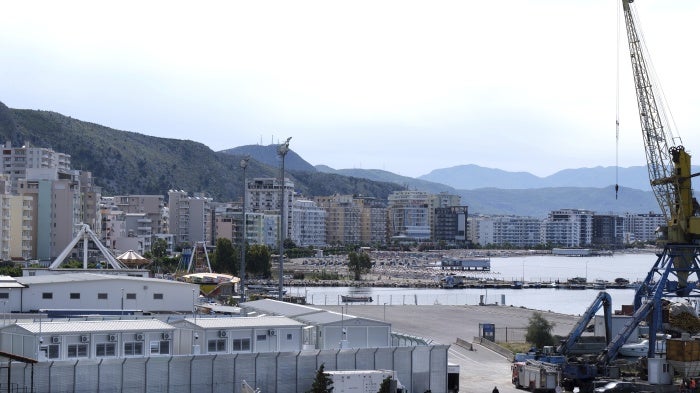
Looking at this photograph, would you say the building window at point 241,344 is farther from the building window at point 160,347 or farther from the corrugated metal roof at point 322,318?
the corrugated metal roof at point 322,318

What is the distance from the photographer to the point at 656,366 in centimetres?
2372

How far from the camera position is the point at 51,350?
1756 cm

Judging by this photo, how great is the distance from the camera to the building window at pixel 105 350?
18000 mm

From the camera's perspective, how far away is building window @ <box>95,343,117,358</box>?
18000 mm

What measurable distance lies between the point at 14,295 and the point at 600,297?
1596 centimetres

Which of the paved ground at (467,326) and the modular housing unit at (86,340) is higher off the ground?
the modular housing unit at (86,340)

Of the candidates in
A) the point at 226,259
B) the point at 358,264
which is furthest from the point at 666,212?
the point at 358,264

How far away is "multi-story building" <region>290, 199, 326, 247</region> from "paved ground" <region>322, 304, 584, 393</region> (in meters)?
86.2

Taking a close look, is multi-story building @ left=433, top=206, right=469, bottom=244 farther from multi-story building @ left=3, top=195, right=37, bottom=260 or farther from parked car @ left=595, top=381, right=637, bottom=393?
parked car @ left=595, top=381, right=637, bottom=393

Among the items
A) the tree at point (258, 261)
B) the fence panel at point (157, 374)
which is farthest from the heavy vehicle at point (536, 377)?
the tree at point (258, 261)

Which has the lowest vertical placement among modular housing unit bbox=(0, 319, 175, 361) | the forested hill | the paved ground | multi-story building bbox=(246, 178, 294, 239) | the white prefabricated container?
the paved ground

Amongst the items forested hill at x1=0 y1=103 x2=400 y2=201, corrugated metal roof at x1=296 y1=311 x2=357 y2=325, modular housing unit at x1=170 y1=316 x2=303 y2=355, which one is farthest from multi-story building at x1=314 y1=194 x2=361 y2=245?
modular housing unit at x1=170 y1=316 x2=303 y2=355

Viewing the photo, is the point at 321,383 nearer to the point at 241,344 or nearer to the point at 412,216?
the point at 241,344

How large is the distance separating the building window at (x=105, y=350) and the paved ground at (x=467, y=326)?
8592 mm
